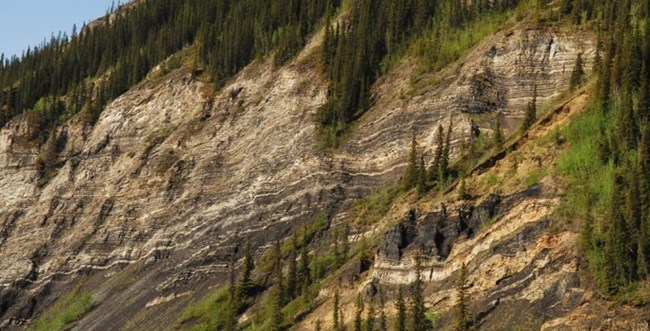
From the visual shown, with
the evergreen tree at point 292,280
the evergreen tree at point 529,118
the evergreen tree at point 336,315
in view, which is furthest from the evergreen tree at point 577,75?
the evergreen tree at point 292,280

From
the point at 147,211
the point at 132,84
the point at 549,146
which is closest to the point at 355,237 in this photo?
the point at 549,146

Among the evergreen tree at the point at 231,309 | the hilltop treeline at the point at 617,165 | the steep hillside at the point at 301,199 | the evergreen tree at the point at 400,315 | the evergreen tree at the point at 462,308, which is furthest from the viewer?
the evergreen tree at the point at 231,309

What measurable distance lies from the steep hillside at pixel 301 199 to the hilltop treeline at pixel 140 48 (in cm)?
338

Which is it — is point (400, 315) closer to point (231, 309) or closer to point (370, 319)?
point (370, 319)

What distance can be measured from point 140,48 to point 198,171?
3992 centimetres

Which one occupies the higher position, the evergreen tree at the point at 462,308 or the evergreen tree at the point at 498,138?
the evergreen tree at the point at 498,138

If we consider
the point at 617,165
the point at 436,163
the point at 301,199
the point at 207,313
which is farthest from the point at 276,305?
the point at 617,165

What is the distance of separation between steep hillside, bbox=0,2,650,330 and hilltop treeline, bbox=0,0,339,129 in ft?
11.1

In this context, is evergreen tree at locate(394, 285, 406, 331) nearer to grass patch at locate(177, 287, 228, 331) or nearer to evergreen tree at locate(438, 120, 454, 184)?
evergreen tree at locate(438, 120, 454, 184)

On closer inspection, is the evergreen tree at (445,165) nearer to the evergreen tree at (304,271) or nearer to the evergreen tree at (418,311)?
the evergreen tree at (304,271)

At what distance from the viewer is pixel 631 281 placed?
36.4 m

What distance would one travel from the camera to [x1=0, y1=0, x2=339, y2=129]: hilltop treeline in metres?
89.7

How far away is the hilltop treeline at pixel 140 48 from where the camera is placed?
8969 cm

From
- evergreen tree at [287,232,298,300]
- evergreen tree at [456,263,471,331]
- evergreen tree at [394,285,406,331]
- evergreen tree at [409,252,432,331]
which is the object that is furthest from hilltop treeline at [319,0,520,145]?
evergreen tree at [456,263,471,331]
